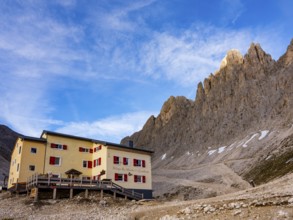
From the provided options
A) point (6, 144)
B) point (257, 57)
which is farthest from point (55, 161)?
point (257, 57)

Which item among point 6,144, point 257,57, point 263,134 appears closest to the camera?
point 263,134

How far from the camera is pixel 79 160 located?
49.0 meters

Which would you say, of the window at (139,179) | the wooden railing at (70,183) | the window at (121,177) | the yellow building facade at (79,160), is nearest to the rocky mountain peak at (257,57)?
the yellow building facade at (79,160)

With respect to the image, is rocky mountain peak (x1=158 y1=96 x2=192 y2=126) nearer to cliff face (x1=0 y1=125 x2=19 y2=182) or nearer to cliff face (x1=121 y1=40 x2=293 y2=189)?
cliff face (x1=121 y1=40 x2=293 y2=189)

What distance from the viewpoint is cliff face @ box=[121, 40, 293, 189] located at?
10210 cm

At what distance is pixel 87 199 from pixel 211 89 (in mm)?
137385

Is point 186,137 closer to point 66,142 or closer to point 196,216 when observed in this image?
point 66,142

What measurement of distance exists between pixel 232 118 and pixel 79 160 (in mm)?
103331

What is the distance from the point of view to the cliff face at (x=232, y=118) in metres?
102

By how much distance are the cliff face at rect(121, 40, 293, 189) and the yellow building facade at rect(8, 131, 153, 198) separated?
4084 centimetres

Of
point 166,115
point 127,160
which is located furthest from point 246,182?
point 166,115

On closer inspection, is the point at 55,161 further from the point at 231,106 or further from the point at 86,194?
the point at 231,106

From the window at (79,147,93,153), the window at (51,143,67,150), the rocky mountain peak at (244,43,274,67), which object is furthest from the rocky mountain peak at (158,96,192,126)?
the window at (51,143,67,150)

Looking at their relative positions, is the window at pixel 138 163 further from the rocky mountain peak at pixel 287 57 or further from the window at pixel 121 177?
the rocky mountain peak at pixel 287 57
